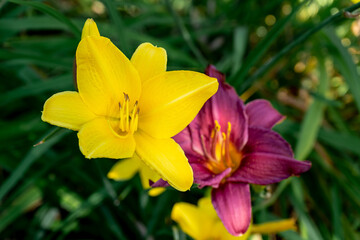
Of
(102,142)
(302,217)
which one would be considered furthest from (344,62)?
(102,142)

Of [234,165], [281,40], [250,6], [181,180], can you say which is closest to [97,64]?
[181,180]

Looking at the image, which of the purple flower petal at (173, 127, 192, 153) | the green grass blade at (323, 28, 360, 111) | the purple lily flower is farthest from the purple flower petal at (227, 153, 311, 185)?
the green grass blade at (323, 28, 360, 111)

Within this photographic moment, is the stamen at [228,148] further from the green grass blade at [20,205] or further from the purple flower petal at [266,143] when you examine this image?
the green grass blade at [20,205]

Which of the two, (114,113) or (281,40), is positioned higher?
(114,113)

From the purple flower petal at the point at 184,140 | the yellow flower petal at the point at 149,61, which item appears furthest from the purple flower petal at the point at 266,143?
the yellow flower petal at the point at 149,61

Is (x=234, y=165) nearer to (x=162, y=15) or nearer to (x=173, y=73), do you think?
(x=173, y=73)

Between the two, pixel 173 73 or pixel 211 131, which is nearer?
pixel 173 73

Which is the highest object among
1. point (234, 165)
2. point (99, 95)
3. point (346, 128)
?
point (99, 95)

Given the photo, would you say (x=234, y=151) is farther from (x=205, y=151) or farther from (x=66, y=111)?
(x=66, y=111)
